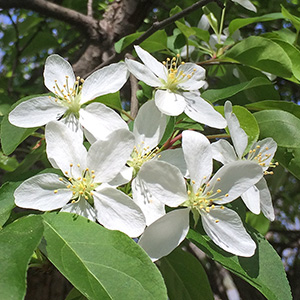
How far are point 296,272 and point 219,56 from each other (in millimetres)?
1137

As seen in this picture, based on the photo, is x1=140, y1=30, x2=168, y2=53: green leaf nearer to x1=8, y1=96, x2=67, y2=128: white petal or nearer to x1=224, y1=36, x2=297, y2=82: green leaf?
x1=224, y1=36, x2=297, y2=82: green leaf

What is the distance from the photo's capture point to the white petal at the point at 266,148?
2.31ft

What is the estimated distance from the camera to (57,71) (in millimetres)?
747

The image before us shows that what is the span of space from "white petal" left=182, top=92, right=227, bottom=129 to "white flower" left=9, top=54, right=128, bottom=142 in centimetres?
11

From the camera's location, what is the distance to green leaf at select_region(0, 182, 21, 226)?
23.8 inches

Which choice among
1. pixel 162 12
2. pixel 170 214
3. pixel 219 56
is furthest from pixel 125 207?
pixel 162 12

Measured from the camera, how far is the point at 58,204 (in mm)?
602

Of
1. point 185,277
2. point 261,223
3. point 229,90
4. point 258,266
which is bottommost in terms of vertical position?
point 261,223

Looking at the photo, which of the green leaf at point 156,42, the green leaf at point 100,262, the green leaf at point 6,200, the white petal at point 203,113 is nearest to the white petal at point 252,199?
the white petal at point 203,113

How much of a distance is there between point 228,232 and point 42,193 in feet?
0.83

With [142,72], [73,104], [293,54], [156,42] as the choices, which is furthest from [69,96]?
[293,54]

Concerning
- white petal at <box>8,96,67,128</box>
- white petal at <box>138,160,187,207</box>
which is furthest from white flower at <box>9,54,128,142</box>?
white petal at <box>138,160,187,207</box>

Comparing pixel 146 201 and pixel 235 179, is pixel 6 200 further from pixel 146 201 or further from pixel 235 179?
pixel 235 179

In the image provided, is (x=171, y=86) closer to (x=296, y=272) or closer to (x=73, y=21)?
(x=73, y=21)
